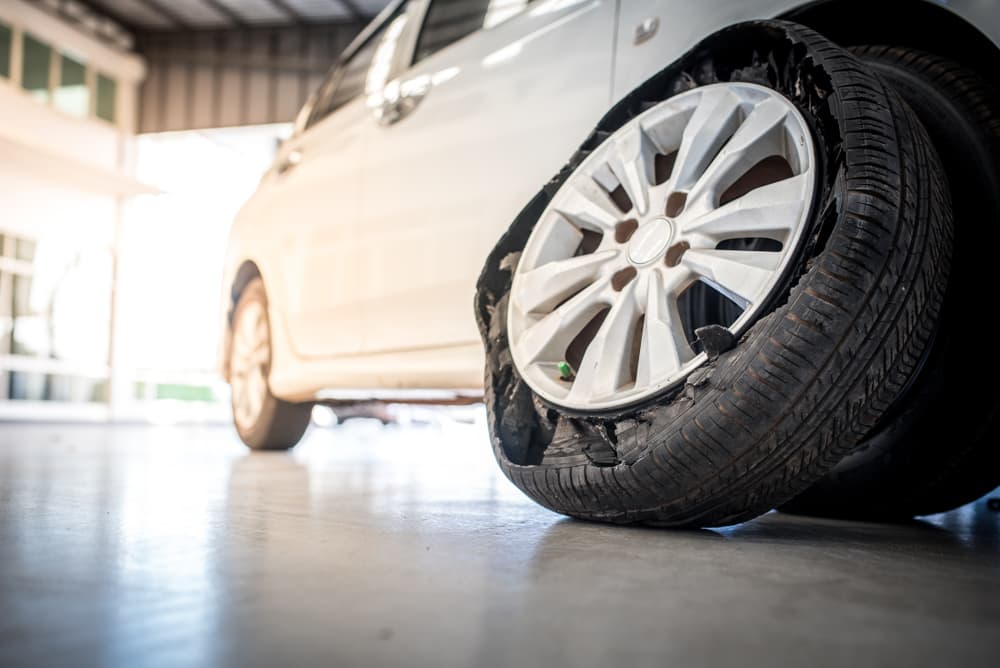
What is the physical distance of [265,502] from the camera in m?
2.02

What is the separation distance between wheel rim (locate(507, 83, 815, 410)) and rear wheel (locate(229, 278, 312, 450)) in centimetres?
226

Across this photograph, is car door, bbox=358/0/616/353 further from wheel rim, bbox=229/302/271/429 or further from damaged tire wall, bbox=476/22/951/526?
wheel rim, bbox=229/302/271/429

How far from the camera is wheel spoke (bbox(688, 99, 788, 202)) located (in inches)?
64.5

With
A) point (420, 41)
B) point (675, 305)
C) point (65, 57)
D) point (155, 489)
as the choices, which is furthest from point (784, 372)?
point (65, 57)

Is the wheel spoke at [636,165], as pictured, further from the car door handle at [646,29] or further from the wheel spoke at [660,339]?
the car door handle at [646,29]

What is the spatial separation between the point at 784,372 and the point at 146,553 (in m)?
0.96

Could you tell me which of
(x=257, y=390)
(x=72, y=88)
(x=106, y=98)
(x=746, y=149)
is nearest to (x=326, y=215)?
(x=257, y=390)

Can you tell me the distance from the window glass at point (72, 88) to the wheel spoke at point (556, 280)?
532 inches

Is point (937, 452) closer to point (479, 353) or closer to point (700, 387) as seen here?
point (700, 387)

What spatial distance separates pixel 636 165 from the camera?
1.85 m

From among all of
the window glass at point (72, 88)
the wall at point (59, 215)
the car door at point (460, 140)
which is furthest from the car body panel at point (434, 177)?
the window glass at point (72, 88)

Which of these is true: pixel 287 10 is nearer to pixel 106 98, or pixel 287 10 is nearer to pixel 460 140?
pixel 106 98

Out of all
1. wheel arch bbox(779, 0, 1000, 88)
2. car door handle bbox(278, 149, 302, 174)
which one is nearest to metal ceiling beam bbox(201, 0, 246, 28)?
car door handle bbox(278, 149, 302, 174)

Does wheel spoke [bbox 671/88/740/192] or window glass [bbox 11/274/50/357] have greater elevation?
window glass [bbox 11/274/50/357]
